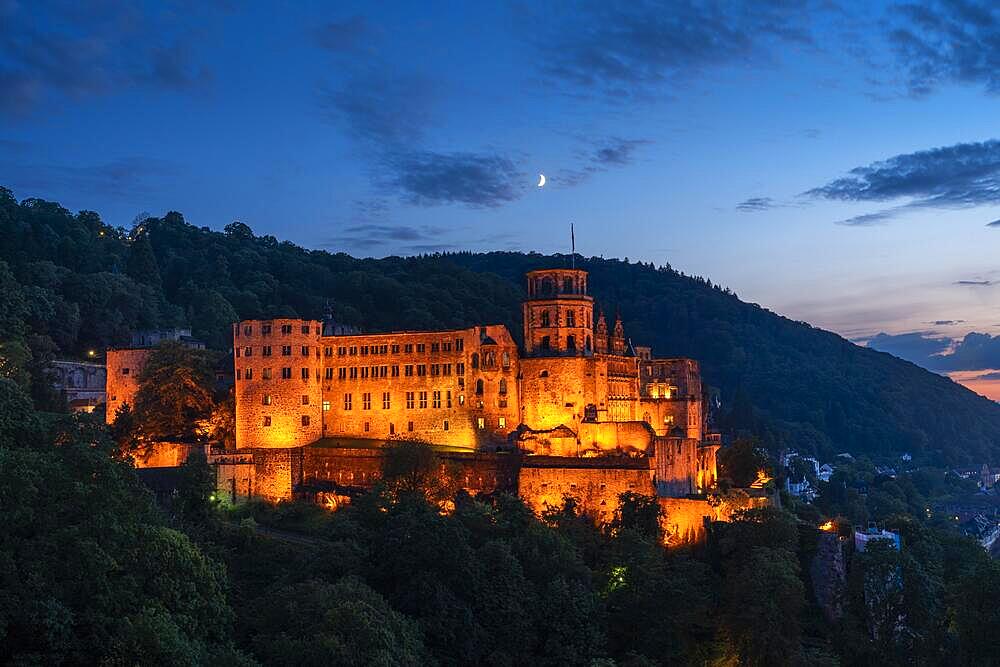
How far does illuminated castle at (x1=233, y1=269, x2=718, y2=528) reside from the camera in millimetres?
73125

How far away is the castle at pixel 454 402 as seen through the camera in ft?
236

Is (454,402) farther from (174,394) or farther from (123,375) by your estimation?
(123,375)

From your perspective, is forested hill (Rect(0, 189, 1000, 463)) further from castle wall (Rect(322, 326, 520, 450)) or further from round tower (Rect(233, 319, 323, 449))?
castle wall (Rect(322, 326, 520, 450))

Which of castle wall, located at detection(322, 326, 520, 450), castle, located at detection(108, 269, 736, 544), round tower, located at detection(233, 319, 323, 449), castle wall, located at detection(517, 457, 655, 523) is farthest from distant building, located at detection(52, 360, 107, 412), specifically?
castle wall, located at detection(517, 457, 655, 523)

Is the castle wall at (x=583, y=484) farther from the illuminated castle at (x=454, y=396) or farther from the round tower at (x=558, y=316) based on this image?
the round tower at (x=558, y=316)

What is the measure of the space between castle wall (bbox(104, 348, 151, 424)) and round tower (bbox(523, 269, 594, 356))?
25622mm

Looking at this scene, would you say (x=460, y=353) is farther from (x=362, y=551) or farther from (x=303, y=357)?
(x=362, y=551)

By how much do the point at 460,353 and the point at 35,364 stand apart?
2954 cm

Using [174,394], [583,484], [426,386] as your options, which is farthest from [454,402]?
[174,394]

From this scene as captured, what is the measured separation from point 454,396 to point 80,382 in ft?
100

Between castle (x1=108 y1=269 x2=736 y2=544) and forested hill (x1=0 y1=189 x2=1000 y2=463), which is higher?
forested hill (x1=0 y1=189 x2=1000 y2=463)

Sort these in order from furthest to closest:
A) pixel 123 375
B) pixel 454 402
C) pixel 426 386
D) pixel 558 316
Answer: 1. pixel 123 375
2. pixel 426 386
3. pixel 558 316
4. pixel 454 402

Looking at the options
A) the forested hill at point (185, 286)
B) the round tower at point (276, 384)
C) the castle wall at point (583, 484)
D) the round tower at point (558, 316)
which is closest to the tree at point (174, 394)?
the round tower at point (276, 384)

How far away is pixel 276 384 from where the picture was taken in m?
76.7
